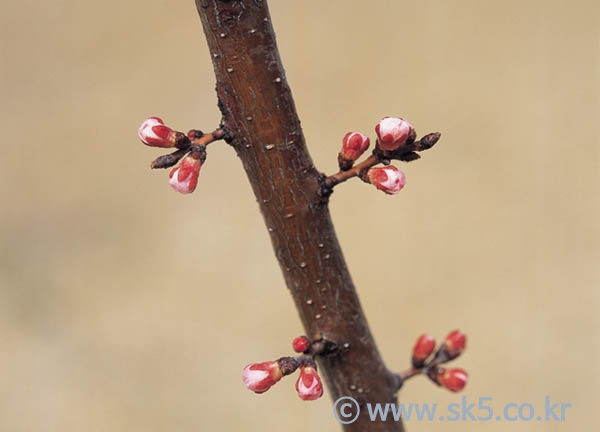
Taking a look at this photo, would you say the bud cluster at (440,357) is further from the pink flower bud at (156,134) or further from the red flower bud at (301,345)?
the pink flower bud at (156,134)

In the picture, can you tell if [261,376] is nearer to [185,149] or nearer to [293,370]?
[293,370]

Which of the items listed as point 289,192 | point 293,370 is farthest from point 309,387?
point 289,192

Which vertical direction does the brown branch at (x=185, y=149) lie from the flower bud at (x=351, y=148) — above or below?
above

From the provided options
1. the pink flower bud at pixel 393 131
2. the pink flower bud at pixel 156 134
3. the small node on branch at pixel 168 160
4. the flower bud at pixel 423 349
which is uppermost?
the pink flower bud at pixel 156 134

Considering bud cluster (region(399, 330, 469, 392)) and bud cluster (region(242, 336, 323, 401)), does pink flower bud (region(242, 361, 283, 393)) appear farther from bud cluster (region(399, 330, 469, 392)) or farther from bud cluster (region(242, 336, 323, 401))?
bud cluster (region(399, 330, 469, 392))

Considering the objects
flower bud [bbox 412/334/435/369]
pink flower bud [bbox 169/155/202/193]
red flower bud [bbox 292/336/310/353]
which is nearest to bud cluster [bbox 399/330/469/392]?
flower bud [bbox 412/334/435/369]

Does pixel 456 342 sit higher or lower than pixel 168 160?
lower

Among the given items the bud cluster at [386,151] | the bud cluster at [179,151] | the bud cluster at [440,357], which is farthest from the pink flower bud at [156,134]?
the bud cluster at [440,357]
